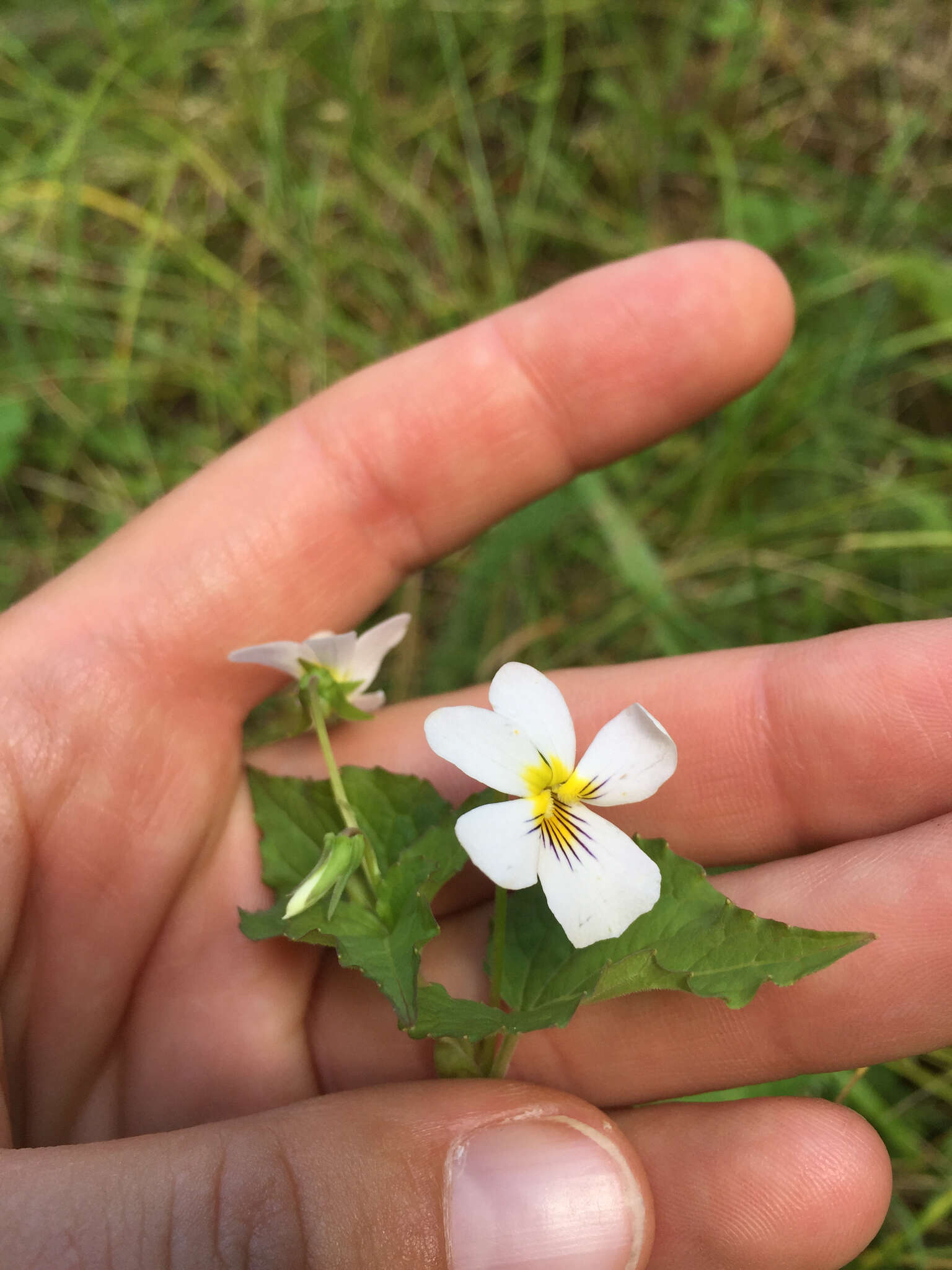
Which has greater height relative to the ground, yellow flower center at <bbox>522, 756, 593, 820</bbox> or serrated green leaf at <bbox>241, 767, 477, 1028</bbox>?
yellow flower center at <bbox>522, 756, 593, 820</bbox>

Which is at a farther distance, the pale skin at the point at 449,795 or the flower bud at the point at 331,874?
the pale skin at the point at 449,795

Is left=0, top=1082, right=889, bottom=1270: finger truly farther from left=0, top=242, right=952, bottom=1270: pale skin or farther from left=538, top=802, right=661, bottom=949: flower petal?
left=538, top=802, right=661, bottom=949: flower petal

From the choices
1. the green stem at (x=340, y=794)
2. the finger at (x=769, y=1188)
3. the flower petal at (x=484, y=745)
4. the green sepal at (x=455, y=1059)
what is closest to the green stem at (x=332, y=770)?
the green stem at (x=340, y=794)

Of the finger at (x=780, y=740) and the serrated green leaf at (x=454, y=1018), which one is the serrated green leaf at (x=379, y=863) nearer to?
the serrated green leaf at (x=454, y=1018)

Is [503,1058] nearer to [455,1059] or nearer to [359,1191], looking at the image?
[455,1059]

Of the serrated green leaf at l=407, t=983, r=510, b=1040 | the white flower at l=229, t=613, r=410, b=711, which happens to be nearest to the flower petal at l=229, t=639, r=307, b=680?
the white flower at l=229, t=613, r=410, b=711

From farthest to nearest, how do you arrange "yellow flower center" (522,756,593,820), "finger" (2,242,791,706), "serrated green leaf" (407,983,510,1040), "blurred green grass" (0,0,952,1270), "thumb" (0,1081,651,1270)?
"blurred green grass" (0,0,952,1270)
"finger" (2,242,791,706)
"yellow flower center" (522,756,593,820)
"serrated green leaf" (407,983,510,1040)
"thumb" (0,1081,651,1270)
